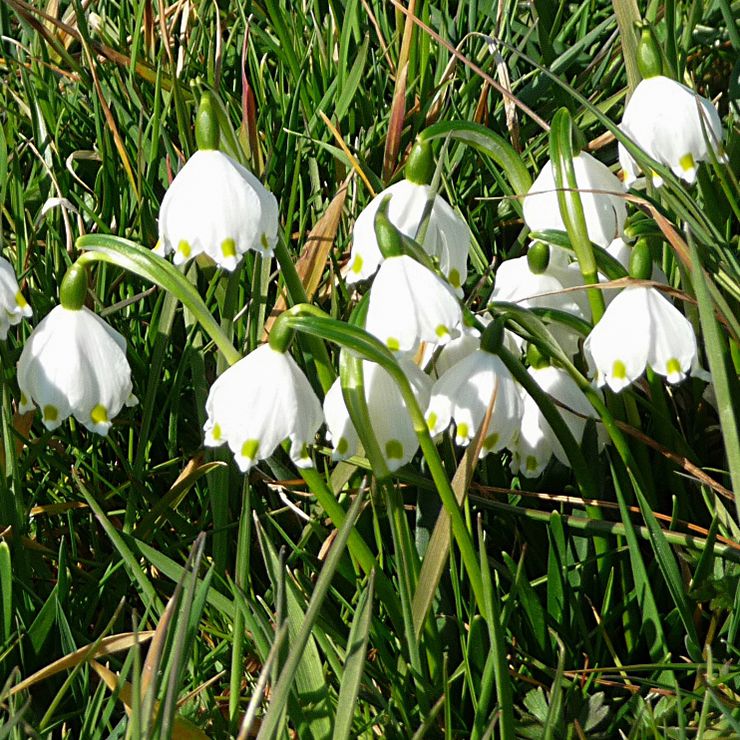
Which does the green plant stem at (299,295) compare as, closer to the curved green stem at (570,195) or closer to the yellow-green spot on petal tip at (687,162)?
the curved green stem at (570,195)

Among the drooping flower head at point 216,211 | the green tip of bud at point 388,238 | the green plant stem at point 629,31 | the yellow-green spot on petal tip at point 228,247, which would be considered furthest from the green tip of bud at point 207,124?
the green plant stem at point 629,31

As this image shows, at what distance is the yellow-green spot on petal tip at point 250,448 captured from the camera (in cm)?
108

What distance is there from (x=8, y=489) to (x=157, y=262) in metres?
0.41

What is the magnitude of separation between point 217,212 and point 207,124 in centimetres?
10

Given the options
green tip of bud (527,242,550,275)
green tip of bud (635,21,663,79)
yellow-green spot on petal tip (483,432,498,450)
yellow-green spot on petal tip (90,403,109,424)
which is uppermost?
green tip of bud (635,21,663,79)

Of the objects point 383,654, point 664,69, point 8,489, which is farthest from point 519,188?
point 8,489

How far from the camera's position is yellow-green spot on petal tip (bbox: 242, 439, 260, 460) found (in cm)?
108

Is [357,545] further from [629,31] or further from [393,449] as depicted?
[629,31]

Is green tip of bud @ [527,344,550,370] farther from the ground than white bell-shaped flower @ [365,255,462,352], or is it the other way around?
white bell-shaped flower @ [365,255,462,352]

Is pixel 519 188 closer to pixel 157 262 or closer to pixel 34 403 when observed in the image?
pixel 157 262

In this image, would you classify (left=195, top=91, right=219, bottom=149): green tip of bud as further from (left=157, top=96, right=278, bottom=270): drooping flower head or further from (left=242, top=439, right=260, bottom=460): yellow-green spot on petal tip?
(left=242, top=439, right=260, bottom=460): yellow-green spot on petal tip

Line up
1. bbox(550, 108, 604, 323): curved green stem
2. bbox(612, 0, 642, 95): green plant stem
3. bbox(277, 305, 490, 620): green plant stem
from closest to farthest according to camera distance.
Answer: bbox(277, 305, 490, 620): green plant stem < bbox(550, 108, 604, 323): curved green stem < bbox(612, 0, 642, 95): green plant stem

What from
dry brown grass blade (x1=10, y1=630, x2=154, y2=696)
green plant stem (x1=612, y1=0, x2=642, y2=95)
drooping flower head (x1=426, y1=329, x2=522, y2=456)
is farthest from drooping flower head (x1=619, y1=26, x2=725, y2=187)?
dry brown grass blade (x1=10, y1=630, x2=154, y2=696)

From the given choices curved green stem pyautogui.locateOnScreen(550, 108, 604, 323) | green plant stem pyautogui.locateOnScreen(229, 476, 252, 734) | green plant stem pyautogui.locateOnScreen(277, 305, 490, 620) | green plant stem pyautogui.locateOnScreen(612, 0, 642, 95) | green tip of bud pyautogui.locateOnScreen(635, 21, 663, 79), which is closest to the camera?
green plant stem pyautogui.locateOnScreen(277, 305, 490, 620)
